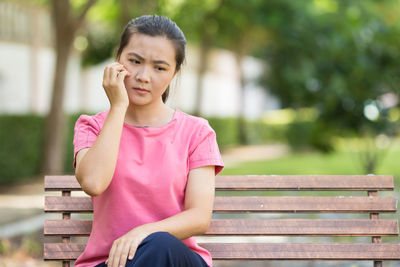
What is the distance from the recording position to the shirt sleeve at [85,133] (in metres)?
2.53

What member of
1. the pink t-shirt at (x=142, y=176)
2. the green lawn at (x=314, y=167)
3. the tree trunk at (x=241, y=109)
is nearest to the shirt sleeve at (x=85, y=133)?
the pink t-shirt at (x=142, y=176)

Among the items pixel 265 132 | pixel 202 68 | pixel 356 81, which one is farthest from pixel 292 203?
pixel 265 132

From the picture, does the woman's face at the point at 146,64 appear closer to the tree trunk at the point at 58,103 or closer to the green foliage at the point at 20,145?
the tree trunk at the point at 58,103

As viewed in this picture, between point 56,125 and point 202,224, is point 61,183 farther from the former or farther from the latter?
point 56,125

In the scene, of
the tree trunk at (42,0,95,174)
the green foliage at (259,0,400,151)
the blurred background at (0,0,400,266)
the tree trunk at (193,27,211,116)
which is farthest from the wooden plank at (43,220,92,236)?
the tree trunk at (193,27,211,116)

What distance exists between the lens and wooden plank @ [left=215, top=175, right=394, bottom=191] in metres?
3.02

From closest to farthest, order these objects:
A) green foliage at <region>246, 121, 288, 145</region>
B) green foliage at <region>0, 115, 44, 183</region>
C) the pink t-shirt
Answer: the pink t-shirt
green foliage at <region>0, 115, 44, 183</region>
green foliage at <region>246, 121, 288, 145</region>

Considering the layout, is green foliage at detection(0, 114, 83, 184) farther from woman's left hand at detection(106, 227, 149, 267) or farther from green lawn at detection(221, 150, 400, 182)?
woman's left hand at detection(106, 227, 149, 267)

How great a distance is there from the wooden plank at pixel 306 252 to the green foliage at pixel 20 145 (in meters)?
8.85

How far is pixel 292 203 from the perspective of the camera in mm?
3037

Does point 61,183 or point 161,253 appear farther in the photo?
point 61,183

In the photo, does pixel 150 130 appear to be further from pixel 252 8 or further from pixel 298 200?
pixel 252 8

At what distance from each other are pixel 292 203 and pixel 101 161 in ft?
3.56

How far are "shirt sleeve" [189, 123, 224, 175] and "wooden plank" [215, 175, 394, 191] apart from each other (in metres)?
0.40
